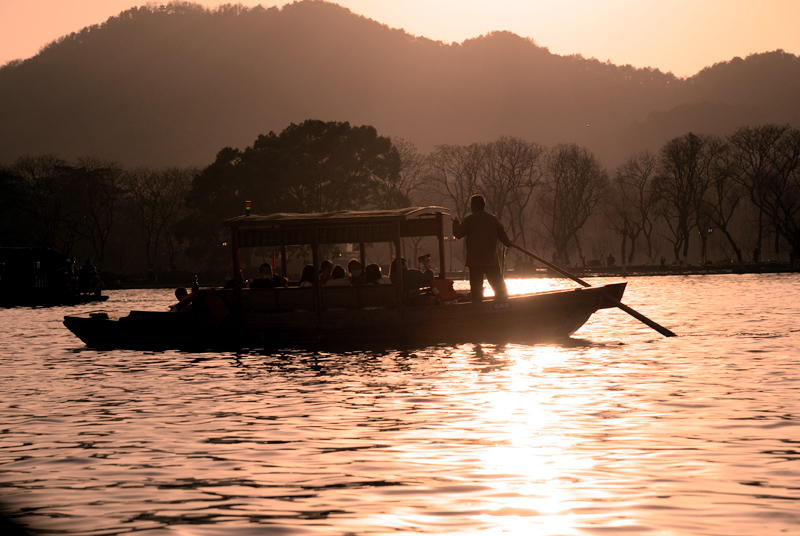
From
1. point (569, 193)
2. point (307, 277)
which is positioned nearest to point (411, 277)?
point (307, 277)

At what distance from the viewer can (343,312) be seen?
19047 millimetres

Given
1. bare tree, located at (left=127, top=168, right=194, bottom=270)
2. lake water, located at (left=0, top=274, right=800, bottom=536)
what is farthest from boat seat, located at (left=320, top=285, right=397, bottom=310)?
bare tree, located at (left=127, top=168, right=194, bottom=270)

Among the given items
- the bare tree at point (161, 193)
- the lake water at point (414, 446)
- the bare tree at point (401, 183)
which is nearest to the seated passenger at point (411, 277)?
the lake water at point (414, 446)

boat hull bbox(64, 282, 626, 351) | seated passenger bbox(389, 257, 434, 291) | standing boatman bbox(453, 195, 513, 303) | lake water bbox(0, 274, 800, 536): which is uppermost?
standing boatman bbox(453, 195, 513, 303)

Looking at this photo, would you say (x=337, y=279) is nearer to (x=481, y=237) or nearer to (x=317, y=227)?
(x=317, y=227)

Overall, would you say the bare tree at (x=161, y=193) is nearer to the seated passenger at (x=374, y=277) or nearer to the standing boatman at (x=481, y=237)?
the seated passenger at (x=374, y=277)

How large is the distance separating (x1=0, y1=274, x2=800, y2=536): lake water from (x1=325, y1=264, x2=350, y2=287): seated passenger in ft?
11.4

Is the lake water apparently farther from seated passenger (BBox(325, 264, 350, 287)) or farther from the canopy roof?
the canopy roof

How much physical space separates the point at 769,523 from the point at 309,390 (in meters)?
7.89

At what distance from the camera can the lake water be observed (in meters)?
5.96

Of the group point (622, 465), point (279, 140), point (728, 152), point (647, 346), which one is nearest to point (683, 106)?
point (728, 152)

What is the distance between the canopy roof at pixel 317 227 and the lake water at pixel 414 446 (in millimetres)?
3664

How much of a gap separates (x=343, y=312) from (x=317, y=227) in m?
1.93

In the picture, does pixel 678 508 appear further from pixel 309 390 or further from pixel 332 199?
pixel 332 199
